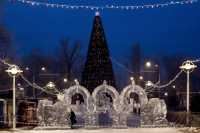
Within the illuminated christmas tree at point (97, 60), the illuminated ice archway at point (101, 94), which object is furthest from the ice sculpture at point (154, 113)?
the illuminated christmas tree at point (97, 60)

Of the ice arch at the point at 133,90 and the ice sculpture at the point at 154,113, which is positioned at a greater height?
the ice arch at the point at 133,90

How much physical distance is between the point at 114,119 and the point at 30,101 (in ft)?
20.9

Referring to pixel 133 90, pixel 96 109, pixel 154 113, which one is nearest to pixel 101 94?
pixel 96 109

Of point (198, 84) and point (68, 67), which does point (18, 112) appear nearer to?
point (68, 67)

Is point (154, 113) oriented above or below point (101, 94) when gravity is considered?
below

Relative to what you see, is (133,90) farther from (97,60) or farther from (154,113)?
(97,60)

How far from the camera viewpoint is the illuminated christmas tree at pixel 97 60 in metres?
45.6

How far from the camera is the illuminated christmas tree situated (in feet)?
150

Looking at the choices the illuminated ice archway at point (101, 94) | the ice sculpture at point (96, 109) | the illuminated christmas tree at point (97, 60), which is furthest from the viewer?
the illuminated christmas tree at point (97, 60)

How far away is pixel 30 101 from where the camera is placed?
33750 millimetres

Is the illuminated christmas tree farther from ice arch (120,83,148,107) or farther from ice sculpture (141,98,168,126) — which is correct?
ice sculpture (141,98,168,126)

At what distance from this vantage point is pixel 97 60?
4588 centimetres

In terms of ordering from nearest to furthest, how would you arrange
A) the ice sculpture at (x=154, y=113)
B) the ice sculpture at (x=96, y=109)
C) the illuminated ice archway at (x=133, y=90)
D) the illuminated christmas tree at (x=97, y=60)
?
the ice sculpture at (x=96, y=109) → the ice sculpture at (x=154, y=113) → the illuminated ice archway at (x=133, y=90) → the illuminated christmas tree at (x=97, y=60)

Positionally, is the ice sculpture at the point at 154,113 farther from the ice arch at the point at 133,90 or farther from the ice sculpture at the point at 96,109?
the ice arch at the point at 133,90
